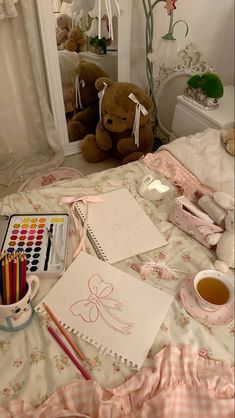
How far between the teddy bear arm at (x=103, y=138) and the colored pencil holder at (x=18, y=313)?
877mm

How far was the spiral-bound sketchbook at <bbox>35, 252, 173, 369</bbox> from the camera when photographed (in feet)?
1.66

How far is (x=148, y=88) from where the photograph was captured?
0.78 meters

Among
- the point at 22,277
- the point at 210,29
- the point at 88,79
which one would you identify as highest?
the point at 210,29

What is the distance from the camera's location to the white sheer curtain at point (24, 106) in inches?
43.6

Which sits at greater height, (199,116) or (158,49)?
(158,49)

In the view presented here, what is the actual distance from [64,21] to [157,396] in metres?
1.12

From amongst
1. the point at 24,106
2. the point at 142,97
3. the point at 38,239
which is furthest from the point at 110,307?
the point at 24,106

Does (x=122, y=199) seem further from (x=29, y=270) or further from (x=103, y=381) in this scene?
(x=103, y=381)

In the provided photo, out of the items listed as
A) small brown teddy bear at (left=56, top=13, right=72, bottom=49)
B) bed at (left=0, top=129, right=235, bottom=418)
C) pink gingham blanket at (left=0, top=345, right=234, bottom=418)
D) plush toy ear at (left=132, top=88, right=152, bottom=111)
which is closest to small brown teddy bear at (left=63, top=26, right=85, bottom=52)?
small brown teddy bear at (left=56, top=13, right=72, bottom=49)

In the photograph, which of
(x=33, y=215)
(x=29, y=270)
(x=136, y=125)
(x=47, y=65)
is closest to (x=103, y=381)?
(x=29, y=270)

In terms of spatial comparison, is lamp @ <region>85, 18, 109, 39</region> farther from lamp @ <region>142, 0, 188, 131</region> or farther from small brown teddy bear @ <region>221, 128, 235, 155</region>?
small brown teddy bear @ <region>221, 128, 235, 155</region>

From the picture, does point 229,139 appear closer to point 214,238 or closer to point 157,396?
point 214,238

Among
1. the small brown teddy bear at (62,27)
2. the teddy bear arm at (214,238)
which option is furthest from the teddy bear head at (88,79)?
the teddy bear arm at (214,238)

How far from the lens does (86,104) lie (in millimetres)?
1261
